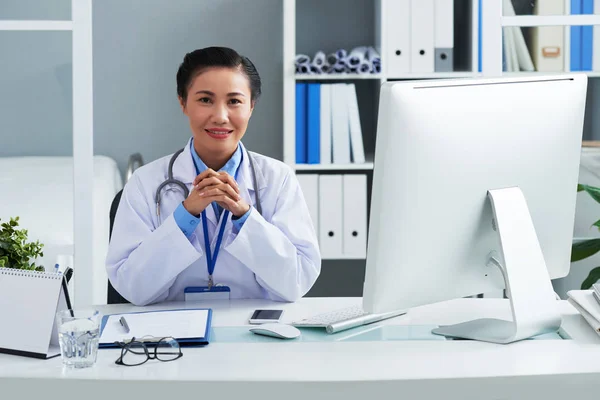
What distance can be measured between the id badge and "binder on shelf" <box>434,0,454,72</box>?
1665 millimetres

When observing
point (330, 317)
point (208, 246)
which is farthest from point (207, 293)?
point (330, 317)

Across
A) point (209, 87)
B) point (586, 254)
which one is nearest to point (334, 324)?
point (209, 87)

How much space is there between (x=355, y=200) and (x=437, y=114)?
Result: 186cm

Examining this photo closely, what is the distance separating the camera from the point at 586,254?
2.49 metres

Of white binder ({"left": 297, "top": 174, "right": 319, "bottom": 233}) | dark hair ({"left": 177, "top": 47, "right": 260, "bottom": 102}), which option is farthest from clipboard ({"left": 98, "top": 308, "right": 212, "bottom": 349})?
white binder ({"left": 297, "top": 174, "right": 319, "bottom": 233})

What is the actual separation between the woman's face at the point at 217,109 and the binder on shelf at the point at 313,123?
1146mm

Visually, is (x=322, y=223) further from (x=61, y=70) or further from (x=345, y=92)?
(x=61, y=70)

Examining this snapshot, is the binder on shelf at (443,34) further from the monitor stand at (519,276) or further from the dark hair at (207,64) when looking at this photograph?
the monitor stand at (519,276)

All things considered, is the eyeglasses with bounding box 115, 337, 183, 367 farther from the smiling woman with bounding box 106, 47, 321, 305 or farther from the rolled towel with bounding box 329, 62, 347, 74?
the rolled towel with bounding box 329, 62, 347, 74

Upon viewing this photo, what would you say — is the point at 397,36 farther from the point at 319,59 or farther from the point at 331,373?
the point at 331,373

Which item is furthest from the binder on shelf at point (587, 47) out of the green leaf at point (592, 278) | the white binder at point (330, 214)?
the white binder at point (330, 214)

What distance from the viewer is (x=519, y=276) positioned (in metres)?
1.39

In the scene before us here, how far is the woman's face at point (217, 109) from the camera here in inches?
74.3

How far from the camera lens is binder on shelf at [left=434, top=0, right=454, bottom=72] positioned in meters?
3.02
